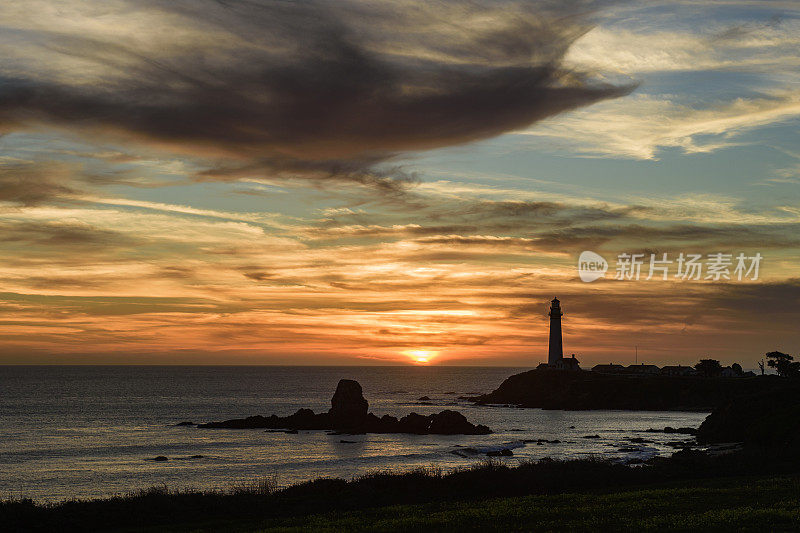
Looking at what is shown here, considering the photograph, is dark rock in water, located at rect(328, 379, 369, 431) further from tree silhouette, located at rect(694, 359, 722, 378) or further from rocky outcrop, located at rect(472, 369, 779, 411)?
tree silhouette, located at rect(694, 359, 722, 378)

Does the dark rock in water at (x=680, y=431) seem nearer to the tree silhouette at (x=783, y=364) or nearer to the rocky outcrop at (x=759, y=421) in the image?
the rocky outcrop at (x=759, y=421)

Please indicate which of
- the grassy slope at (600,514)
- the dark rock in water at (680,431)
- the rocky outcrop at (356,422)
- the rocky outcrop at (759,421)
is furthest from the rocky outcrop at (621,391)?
the grassy slope at (600,514)

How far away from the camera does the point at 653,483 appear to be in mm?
38625

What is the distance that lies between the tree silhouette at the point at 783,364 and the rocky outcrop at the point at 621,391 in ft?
15.8

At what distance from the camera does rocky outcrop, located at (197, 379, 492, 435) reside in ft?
340

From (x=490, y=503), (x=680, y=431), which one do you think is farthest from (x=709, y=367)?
(x=490, y=503)

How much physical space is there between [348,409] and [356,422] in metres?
3.27

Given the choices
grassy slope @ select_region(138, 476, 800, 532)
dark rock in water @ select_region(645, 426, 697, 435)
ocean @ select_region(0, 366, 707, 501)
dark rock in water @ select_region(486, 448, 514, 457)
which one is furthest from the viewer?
dark rock in water @ select_region(645, 426, 697, 435)

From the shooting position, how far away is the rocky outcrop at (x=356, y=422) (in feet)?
340

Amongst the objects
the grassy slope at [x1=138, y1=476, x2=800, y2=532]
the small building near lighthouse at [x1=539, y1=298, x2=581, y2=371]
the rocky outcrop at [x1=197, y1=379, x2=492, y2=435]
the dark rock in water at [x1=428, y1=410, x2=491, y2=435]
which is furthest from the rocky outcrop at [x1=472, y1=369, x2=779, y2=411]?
the grassy slope at [x1=138, y1=476, x2=800, y2=532]

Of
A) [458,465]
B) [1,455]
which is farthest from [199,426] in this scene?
[458,465]

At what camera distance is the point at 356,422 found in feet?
358

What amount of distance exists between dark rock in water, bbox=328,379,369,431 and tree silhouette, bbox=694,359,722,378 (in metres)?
100

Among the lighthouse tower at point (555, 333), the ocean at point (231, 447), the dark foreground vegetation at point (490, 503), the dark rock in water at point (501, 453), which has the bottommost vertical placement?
the ocean at point (231, 447)
